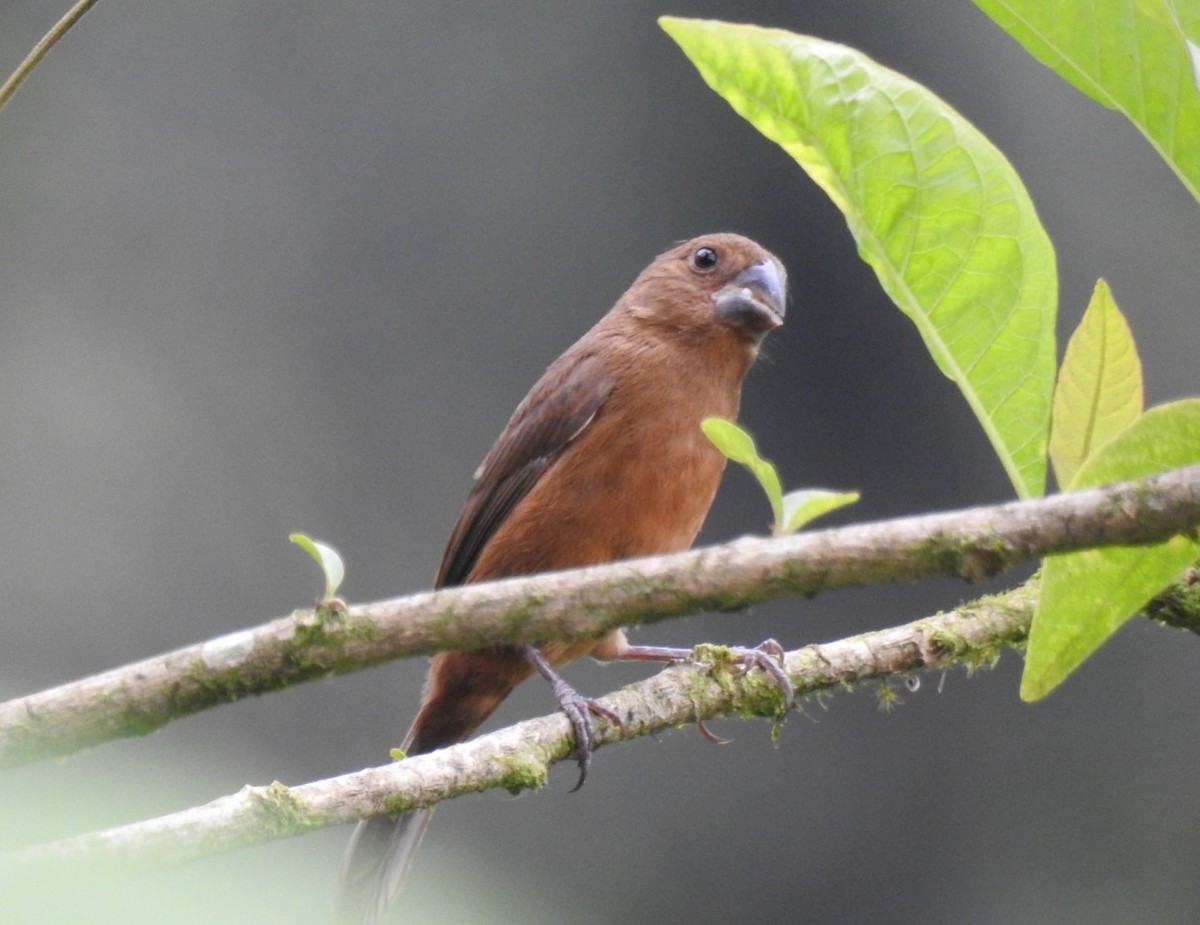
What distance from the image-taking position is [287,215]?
5.81m

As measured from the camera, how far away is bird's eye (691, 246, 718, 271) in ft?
11.1

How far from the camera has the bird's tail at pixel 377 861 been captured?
2.71 m

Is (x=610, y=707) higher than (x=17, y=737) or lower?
lower

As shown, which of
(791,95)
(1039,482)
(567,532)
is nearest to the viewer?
(791,95)

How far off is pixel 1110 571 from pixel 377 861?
1.98 m

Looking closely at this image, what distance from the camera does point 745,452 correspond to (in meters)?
1.21

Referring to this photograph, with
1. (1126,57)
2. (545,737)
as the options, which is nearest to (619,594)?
(1126,57)

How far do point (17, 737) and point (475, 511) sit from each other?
2369 mm

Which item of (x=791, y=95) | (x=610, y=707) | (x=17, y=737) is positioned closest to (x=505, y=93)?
(x=610, y=707)

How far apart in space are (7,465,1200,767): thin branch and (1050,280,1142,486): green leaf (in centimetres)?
37

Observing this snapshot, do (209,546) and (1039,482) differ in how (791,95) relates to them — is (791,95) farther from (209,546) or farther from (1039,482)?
(209,546)

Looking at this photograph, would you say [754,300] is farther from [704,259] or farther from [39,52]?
[39,52]

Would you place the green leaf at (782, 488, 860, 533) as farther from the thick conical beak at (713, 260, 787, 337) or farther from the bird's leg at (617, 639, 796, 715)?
the thick conical beak at (713, 260, 787, 337)

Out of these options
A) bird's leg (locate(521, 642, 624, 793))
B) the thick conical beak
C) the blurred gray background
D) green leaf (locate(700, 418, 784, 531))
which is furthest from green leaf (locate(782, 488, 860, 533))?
the blurred gray background
